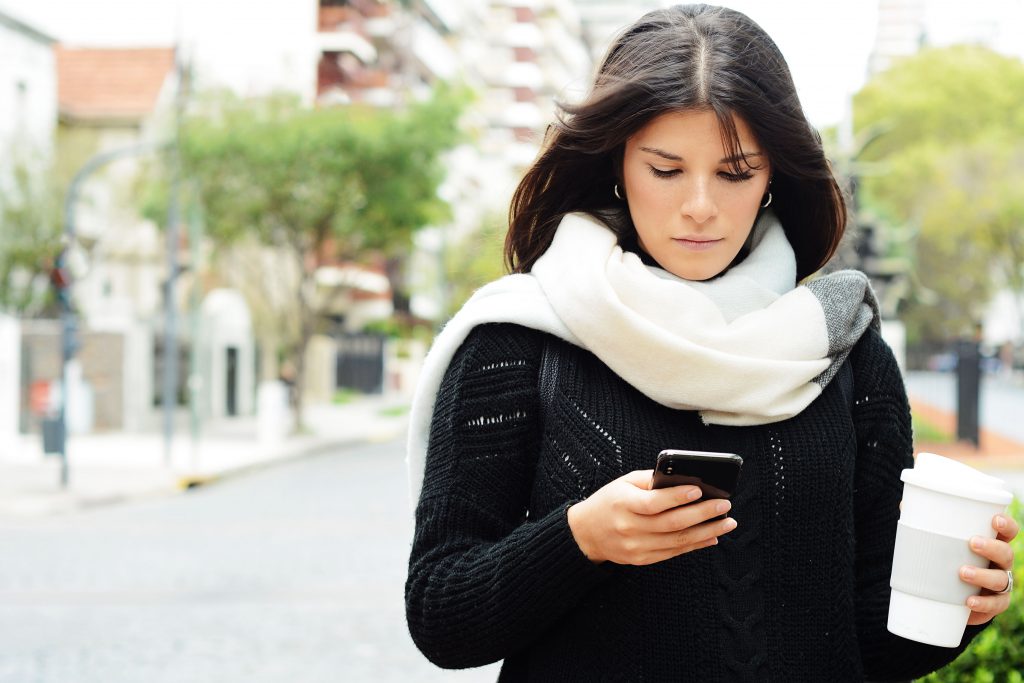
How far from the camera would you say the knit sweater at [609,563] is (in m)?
1.64

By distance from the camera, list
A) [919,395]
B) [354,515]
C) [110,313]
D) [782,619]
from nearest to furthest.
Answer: [782,619] → [354,515] → [110,313] → [919,395]

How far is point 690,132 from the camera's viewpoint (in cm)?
172

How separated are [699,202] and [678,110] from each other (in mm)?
128

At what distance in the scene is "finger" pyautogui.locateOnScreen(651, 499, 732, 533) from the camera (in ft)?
4.66

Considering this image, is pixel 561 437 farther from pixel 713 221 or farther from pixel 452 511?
pixel 713 221

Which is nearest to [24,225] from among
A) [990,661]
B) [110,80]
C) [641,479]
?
[110,80]

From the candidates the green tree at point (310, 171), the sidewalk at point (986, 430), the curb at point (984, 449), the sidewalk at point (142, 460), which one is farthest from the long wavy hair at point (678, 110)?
the green tree at point (310, 171)

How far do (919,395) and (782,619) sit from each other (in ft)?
91.1

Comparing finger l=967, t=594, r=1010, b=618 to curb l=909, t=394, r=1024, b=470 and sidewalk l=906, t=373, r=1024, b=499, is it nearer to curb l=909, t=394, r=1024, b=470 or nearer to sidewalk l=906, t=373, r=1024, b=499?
sidewalk l=906, t=373, r=1024, b=499

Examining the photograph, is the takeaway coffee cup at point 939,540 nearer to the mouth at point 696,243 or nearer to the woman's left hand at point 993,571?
the woman's left hand at point 993,571

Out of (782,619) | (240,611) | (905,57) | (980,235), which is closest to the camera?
(782,619)

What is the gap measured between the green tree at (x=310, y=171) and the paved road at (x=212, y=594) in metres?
9.96

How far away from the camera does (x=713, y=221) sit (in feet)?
5.70

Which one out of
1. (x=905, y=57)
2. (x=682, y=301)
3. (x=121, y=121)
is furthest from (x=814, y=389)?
(x=905, y=57)
